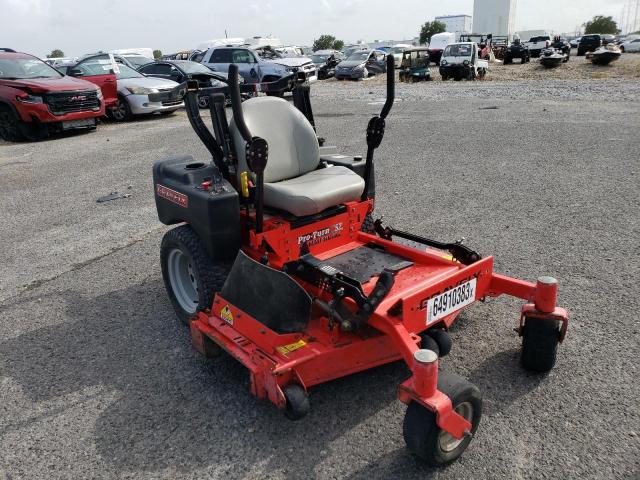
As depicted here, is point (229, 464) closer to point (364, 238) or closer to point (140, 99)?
point (364, 238)

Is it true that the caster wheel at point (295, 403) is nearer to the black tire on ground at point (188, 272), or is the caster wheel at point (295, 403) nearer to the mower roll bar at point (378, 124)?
the black tire on ground at point (188, 272)

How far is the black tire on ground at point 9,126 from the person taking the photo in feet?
36.9

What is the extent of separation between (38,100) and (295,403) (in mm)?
10856

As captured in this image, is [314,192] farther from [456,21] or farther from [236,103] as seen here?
[456,21]

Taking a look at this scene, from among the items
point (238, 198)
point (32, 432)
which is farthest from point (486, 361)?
point (32, 432)

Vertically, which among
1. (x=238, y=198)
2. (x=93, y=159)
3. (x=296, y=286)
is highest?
(x=238, y=198)

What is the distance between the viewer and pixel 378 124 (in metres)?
3.78

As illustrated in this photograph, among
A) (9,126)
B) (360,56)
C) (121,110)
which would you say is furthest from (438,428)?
(360,56)

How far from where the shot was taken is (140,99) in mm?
13578

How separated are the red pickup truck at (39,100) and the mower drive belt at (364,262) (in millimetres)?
9850

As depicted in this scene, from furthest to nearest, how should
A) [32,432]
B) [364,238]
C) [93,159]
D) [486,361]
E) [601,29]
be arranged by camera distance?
1. [601,29]
2. [93,159]
3. [364,238]
4. [486,361]
5. [32,432]

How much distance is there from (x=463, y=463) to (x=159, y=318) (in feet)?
7.79

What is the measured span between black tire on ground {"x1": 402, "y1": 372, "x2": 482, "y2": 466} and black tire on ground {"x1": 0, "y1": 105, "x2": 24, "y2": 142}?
1170 cm

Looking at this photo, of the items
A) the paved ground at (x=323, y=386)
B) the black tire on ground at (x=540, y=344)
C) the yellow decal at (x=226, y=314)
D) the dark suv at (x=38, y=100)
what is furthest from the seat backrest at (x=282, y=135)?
the dark suv at (x=38, y=100)
